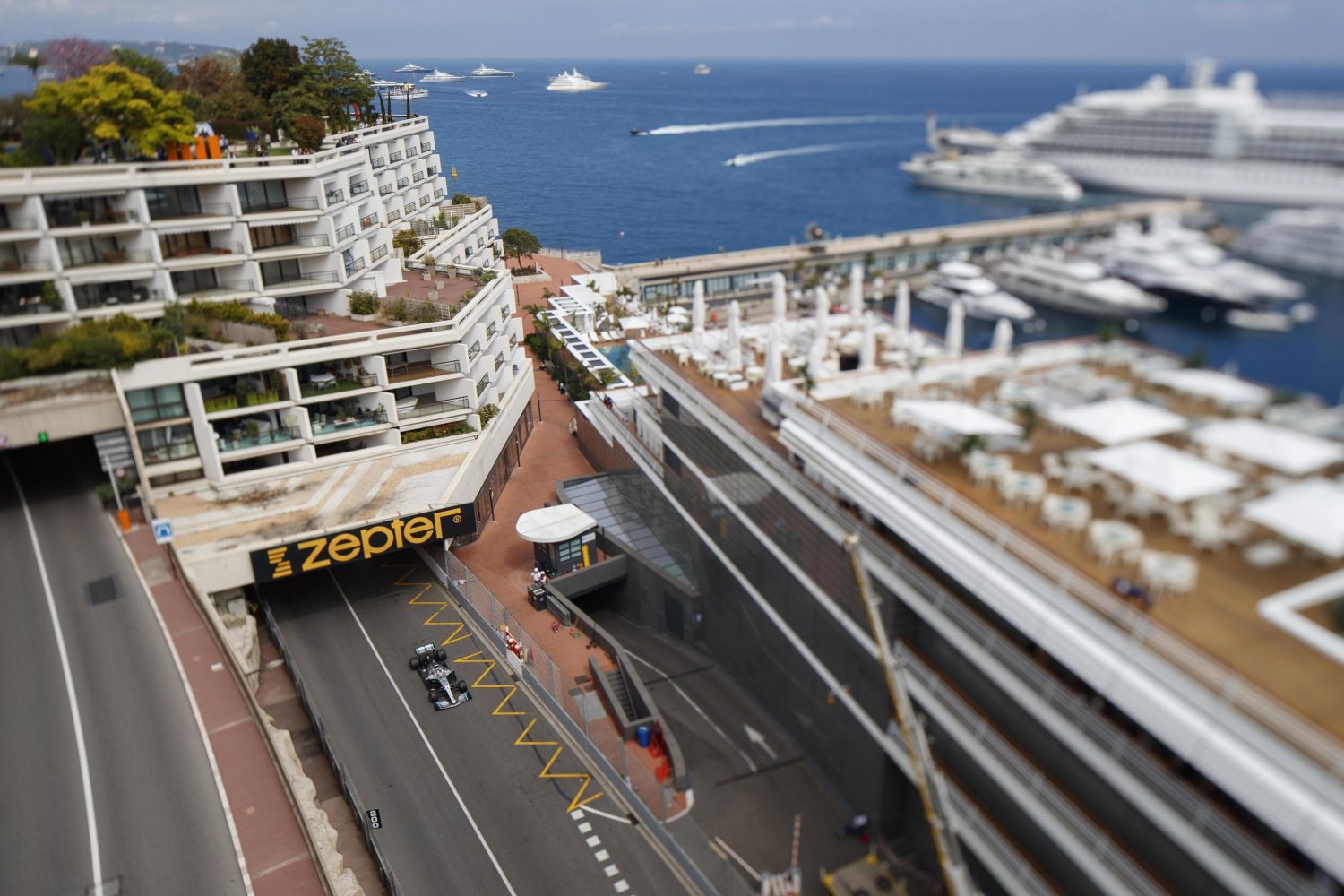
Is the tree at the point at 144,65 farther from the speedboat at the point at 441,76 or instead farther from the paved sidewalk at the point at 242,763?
the paved sidewalk at the point at 242,763

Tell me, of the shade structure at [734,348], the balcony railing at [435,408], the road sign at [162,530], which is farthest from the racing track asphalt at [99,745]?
the shade structure at [734,348]

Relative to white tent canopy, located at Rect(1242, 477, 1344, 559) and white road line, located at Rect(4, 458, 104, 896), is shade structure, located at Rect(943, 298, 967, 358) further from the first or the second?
white road line, located at Rect(4, 458, 104, 896)

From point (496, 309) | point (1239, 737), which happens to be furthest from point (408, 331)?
point (1239, 737)

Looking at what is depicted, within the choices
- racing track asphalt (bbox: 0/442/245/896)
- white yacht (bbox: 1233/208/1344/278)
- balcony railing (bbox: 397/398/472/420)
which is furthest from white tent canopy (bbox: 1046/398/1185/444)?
balcony railing (bbox: 397/398/472/420)

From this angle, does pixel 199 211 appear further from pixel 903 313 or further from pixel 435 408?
pixel 903 313

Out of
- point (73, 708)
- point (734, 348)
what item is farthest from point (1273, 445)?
point (73, 708)

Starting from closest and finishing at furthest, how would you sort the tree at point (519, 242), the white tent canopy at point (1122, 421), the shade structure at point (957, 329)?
the white tent canopy at point (1122, 421), the shade structure at point (957, 329), the tree at point (519, 242)
